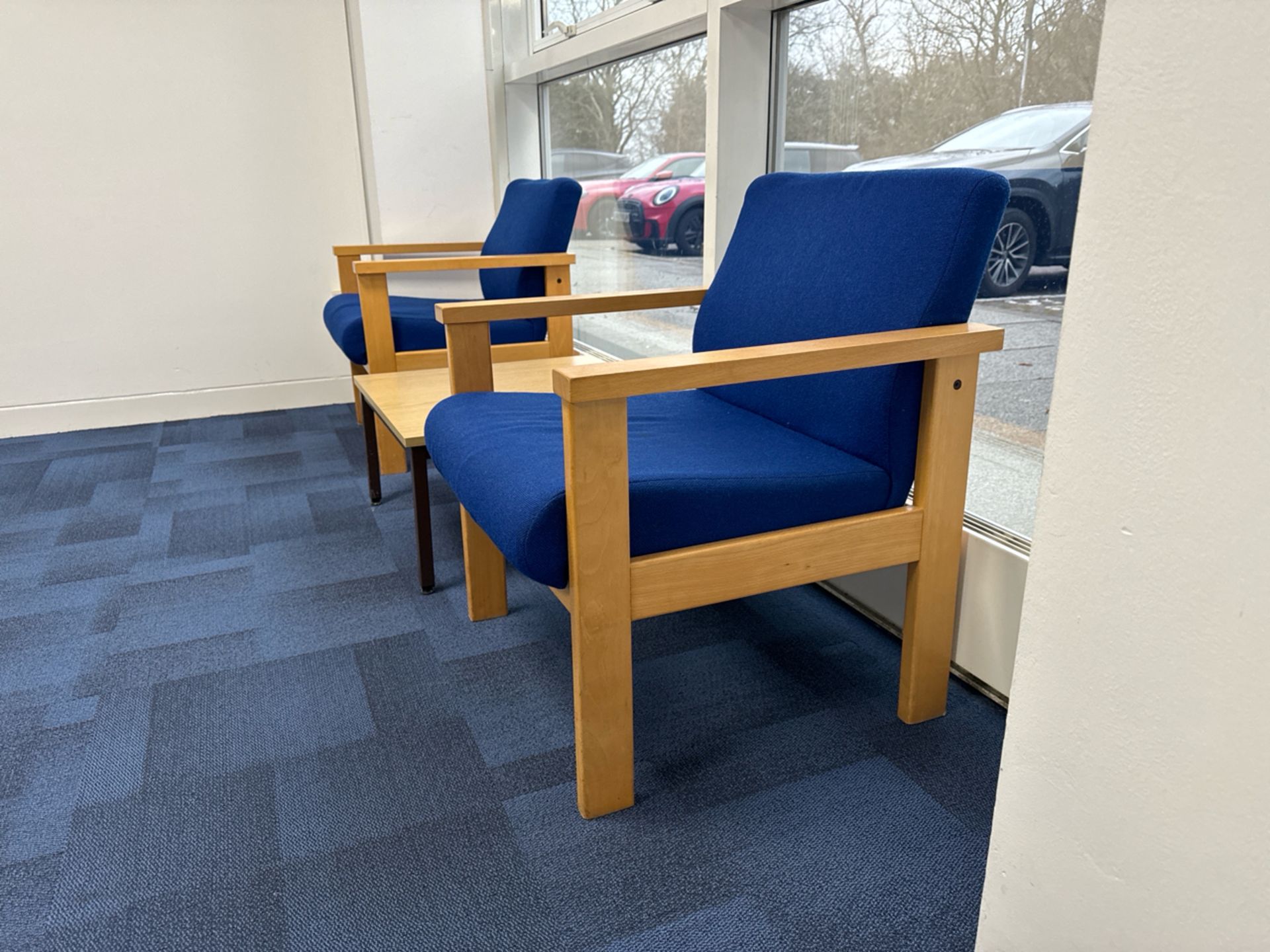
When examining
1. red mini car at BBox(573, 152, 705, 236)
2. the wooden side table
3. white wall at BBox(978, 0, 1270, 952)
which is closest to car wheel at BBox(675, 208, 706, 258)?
red mini car at BBox(573, 152, 705, 236)

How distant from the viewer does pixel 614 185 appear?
300cm

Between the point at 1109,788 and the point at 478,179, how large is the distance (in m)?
3.19

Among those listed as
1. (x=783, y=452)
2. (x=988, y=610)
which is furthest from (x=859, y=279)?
(x=988, y=610)

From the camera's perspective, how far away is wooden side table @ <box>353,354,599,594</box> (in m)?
1.81

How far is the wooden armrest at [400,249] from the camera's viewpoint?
3189 millimetres

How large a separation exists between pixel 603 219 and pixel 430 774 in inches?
89.9

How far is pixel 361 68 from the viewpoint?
3.19 m

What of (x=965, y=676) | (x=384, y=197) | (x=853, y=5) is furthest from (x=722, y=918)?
(x=384, y=197)

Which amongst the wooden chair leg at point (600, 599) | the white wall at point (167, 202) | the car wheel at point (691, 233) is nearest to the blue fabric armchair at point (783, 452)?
the wooden chair leg at point (600, 599)

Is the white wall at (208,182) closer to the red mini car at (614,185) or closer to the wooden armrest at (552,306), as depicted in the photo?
the red mini car at (614,185)

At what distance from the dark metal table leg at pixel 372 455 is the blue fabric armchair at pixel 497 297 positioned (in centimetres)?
21

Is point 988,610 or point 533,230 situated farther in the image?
point 533,230

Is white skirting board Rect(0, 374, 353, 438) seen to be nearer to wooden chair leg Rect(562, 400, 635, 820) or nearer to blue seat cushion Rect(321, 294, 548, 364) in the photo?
blue seat cushion Rect(321, 294, 548, 364)

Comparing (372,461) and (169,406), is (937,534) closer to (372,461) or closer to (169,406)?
(372,461)
